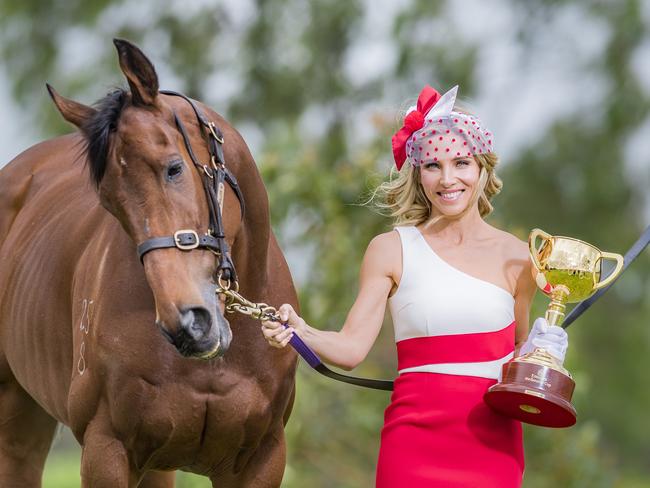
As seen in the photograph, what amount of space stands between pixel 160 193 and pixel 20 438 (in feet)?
7.95

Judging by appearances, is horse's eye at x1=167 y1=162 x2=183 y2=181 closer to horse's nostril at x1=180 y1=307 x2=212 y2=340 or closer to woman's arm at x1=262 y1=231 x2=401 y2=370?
horse's nostril at x1=180 y1=307 x2=212 y2=340

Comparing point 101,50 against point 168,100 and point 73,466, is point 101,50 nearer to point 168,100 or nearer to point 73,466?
point 73,466

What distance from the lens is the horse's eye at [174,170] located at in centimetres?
327

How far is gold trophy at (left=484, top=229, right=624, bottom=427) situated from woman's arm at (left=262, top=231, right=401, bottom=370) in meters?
0.45

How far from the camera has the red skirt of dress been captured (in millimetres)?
3404

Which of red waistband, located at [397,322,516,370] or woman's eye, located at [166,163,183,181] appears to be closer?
woman's eye, located at [166,163,183,181]

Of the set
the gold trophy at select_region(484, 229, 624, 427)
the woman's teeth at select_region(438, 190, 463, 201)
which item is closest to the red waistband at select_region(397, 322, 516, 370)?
the gold trophy at select_region(484, 229, 624, 427)

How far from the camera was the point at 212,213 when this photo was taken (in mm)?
3369

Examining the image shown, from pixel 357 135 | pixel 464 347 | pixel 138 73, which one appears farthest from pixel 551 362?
pixel 357 135

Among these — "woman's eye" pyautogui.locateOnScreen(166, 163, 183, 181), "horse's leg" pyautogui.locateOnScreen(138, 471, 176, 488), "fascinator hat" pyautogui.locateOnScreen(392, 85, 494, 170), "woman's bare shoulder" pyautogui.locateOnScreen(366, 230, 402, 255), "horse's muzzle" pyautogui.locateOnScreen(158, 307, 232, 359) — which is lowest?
"horse's leg" pyautogui.locateOnScreen(138, 471, 176, 488)

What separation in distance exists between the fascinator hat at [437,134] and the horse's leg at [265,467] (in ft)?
3.61

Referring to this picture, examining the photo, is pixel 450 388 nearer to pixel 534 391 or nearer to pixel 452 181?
pixel 534 391

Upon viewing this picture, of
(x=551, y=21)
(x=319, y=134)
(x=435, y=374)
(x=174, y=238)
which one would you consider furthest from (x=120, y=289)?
(x=551, y=21)

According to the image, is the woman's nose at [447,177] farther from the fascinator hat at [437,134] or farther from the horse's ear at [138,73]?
the horse's ear at [138,73]
